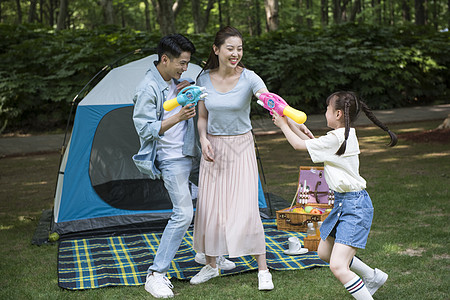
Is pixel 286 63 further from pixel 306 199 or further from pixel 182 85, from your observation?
pixel 182 85

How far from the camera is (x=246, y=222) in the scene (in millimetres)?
3354

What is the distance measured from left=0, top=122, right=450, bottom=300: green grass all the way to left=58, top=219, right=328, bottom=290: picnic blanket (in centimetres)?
9

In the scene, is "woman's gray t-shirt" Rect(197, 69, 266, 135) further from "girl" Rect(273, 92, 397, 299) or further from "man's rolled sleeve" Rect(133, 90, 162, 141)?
"girl" Rect(273, 92, 397, 299)

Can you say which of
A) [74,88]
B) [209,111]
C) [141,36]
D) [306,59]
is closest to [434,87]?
[306,59]

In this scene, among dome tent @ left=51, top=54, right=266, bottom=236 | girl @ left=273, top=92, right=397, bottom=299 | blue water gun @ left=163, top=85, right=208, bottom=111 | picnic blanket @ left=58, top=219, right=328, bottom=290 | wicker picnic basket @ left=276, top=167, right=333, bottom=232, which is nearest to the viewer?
girl @ left=273, top=92, right=397, bottom=299

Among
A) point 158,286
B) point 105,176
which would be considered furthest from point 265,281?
point 105,176

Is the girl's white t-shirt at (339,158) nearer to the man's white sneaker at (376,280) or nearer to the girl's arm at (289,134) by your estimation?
the girl's arm at (289,134)

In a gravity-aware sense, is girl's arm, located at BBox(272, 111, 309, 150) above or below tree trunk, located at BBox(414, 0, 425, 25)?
below

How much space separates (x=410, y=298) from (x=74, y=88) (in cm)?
1062

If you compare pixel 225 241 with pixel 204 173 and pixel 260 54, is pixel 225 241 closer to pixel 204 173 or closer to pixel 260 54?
pixel 204 173

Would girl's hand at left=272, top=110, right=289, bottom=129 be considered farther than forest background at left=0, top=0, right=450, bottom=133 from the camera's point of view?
No

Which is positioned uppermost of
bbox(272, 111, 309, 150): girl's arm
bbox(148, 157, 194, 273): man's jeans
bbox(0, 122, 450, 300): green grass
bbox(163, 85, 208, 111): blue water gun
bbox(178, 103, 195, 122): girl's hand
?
bbox(163, 85, 208, 111): blue water gun

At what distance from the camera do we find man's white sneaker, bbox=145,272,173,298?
10.7ft

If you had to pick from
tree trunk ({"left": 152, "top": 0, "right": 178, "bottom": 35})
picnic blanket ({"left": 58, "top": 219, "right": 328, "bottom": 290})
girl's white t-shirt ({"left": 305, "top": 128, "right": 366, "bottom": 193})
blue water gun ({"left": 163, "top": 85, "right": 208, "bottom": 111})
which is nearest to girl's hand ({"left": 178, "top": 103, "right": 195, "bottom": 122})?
blue water gun ({"left": 163, "top": 85, "right": 208, "bottom": 111})
